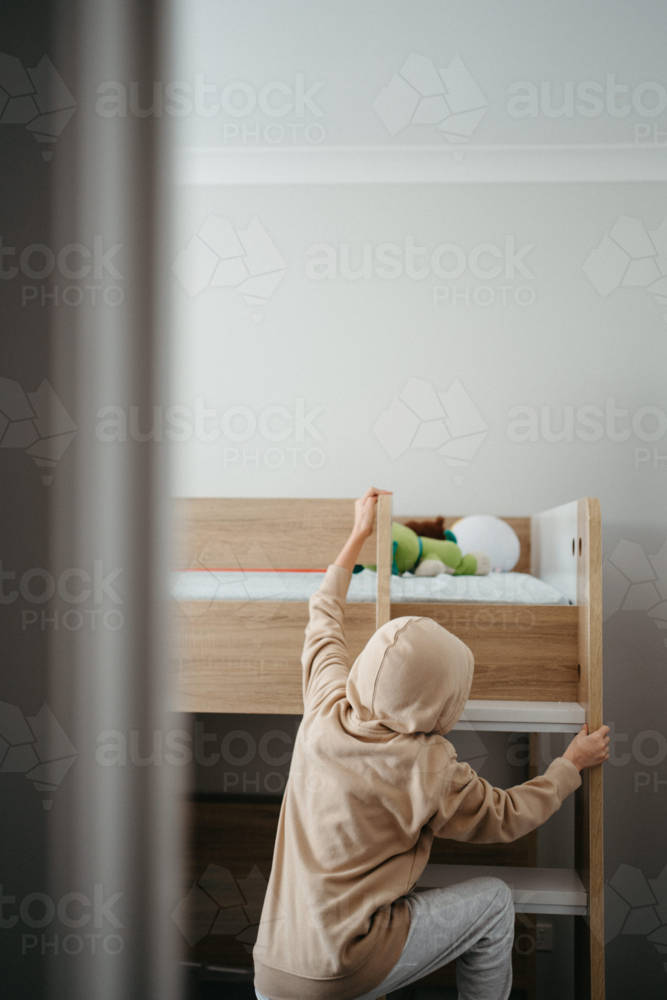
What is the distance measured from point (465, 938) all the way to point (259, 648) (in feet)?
1.87

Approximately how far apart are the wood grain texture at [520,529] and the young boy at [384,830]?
718 mm

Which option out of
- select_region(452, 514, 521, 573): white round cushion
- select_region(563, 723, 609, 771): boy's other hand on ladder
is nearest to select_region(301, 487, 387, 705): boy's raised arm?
select_region(563, 723, 609, 771): boy's other hand on ladder

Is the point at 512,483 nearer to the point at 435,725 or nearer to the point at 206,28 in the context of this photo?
the point at 435,725

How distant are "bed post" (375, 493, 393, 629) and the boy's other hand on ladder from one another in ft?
1.25

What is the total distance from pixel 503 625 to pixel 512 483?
32 centimetres

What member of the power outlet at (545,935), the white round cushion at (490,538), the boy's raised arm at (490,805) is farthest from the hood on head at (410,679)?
the power outlet at (545,935)

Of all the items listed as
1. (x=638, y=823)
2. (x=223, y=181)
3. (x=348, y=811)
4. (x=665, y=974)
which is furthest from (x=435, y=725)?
(x=223, y=181)

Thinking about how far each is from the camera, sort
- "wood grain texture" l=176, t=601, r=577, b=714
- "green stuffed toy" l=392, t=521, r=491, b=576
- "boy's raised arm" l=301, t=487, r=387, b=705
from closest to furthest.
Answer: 1. "boy's raised arm" l=301, t=487, r=387, b=705
2. "wood grain texture" l=176, t=601, r=577, b=714
3. "green stuffed toy" l=392, t=521, r=491, b=576

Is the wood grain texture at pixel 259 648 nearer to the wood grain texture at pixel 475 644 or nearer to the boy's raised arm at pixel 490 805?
the wood grain texture at pixel 475 644

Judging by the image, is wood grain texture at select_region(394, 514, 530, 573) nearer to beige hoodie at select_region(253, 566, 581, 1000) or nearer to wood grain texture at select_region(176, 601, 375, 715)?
wood grain texture at select_region(176, 601, 375, 715)

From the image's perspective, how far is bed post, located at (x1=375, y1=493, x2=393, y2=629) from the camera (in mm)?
1124

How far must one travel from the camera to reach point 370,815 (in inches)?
36.8

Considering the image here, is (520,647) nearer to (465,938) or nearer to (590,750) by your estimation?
(590,750)

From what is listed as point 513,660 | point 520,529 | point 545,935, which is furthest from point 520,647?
point 545,935
